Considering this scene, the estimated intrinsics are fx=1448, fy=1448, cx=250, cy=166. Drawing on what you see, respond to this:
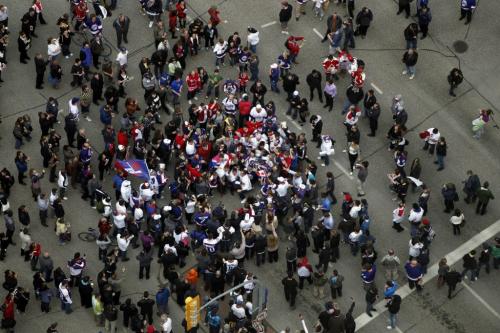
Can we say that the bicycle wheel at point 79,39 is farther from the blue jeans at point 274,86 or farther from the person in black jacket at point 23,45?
the blue jeans at point 274,86

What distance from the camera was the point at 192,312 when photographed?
44.6m

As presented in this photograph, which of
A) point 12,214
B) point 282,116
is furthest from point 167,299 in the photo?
point 282,116

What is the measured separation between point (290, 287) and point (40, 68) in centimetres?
1278

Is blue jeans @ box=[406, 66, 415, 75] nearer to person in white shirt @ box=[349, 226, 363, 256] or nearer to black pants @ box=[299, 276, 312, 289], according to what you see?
person in white shirt @ box=[349, 226, 363, 256]

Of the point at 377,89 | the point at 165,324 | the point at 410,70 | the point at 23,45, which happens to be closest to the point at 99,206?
the point at 165,324

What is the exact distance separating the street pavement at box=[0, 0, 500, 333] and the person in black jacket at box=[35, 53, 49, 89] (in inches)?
12.9

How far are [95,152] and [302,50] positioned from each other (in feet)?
29.8

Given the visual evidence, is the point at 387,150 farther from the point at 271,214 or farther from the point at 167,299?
the point at 167,299

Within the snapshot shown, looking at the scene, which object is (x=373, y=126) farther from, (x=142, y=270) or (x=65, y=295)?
(x=65, y=295)

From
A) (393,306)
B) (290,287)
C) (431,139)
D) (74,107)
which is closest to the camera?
(393,306)

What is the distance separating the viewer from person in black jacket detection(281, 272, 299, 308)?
149 ft

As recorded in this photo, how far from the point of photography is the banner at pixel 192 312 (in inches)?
1748

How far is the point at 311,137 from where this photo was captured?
168 feet

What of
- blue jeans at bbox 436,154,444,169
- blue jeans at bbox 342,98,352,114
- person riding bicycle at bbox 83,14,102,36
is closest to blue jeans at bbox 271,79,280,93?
blue jeans at bbox 342,98,352,114
